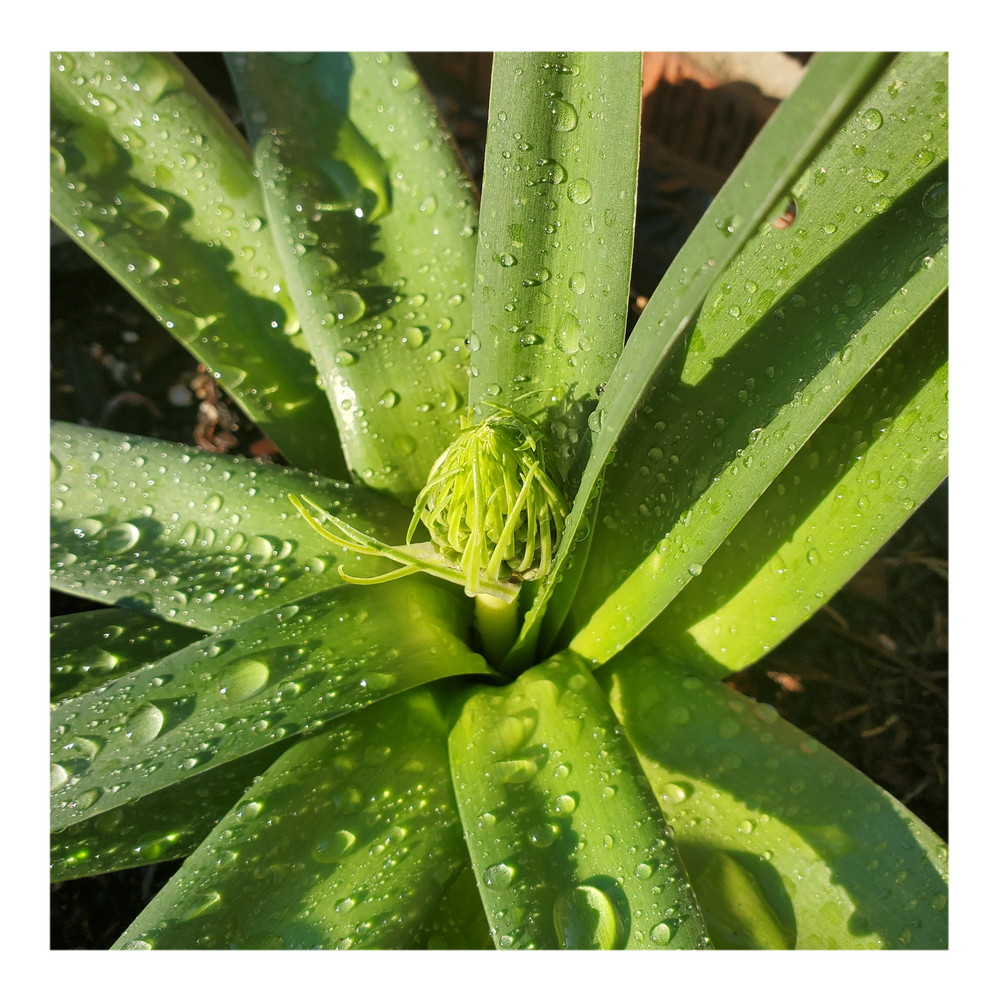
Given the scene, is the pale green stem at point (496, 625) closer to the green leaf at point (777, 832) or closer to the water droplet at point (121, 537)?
the green leaf at point (777, 832)

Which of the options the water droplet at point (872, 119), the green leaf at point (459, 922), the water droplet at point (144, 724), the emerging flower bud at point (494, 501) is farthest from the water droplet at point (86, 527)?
the water droplet at point (872, 119)

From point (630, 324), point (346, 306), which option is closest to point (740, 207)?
point (346, 306)

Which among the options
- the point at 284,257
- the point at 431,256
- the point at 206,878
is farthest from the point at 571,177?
the point at 206,878

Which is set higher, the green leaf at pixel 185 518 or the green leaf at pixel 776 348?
the green leaf at pixel 185 518

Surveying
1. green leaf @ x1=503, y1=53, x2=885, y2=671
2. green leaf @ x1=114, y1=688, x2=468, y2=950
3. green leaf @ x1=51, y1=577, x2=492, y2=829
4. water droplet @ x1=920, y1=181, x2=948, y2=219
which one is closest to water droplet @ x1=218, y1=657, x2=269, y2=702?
green leaf @ x1=51, y1=577, x2=492, y2=829

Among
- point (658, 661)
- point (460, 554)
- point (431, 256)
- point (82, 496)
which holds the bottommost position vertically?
point (658, 661)

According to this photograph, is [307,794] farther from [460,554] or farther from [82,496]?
[82,496]
